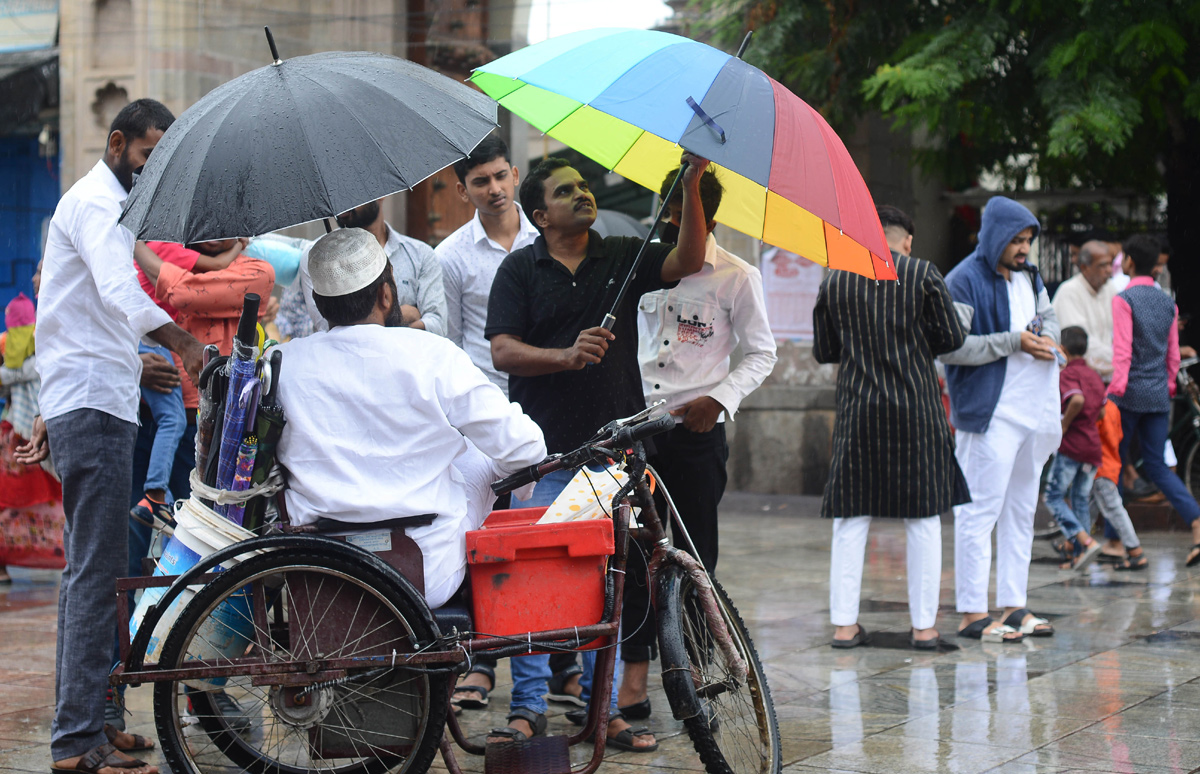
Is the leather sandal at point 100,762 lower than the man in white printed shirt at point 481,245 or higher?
lower

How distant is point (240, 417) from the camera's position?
334cm

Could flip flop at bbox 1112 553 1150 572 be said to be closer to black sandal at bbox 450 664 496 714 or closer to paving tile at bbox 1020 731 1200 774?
paving tile at bbox 1020 731 1200 774

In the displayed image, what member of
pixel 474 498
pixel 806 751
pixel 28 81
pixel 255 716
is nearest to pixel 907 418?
pixel 806 751

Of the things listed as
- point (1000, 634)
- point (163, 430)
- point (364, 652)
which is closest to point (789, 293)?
point (1000, 634)

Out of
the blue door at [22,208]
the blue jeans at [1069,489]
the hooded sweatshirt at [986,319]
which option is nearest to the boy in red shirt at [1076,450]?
the blue jeans at [1069,489]

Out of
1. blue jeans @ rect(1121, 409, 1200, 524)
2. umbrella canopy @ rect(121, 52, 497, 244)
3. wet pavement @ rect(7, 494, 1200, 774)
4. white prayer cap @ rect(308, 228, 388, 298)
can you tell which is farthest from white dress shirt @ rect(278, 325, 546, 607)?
blue jeans @ rect(1121, 409, 1200, 524)

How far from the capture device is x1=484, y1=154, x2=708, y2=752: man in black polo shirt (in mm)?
4449

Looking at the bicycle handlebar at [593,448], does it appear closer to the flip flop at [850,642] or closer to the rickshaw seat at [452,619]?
the rickshaw seat at [452,619]

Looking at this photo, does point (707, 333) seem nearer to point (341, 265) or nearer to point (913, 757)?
point (913, 757)

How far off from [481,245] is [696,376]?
113 centimetres

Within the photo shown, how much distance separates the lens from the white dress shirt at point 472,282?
539cm

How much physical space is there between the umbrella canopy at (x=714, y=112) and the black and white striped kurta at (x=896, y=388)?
178 cm

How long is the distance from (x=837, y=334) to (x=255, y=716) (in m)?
3.45

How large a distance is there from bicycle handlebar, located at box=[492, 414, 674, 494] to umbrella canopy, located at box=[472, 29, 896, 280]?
27.3 inches
